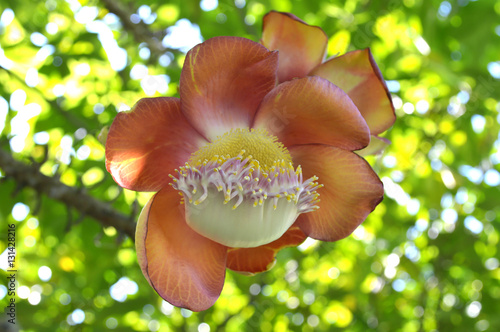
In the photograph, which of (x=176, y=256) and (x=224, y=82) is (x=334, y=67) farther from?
(x=176, y=256)

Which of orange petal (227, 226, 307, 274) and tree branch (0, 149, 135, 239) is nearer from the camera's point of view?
orange petal (227, 226, 307, 274)

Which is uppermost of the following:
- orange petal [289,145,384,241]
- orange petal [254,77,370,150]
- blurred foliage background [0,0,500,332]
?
orange petal [254,77,370,150]

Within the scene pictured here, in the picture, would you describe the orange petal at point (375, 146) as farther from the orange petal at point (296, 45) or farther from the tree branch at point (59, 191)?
the tree branch at point (59, 191)

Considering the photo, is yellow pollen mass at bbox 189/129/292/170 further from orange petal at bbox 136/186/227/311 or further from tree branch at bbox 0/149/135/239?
tree branch at bbox 0/149/135/239

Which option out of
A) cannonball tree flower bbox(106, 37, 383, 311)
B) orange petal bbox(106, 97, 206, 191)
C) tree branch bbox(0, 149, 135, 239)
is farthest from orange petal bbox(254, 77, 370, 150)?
tree branch bbox(0, 149, 135, 239)

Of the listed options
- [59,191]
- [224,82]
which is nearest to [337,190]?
[224,82]

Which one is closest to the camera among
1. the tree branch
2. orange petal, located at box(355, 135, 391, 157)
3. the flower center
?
the flower center

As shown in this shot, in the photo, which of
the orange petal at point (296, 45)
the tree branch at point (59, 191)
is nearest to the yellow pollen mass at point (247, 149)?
the orange petal at point (296, 45)

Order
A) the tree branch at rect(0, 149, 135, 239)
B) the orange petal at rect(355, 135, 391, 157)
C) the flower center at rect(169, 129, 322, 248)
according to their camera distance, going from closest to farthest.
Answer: the flower center at rect(169, 129, 322, 248), the orange petal at rect(355, 135, 391, 157), the tree branch at rect(0, 149, 135, 239)
